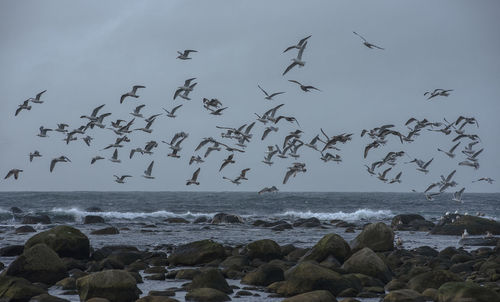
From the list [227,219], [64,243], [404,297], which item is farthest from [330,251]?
[227,219]

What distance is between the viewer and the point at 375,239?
23.8 meters

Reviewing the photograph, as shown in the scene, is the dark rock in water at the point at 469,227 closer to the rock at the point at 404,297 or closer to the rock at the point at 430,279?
the rock at the point at 430,279

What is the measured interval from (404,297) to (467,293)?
4.66ft

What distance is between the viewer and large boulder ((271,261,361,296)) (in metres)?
15.6

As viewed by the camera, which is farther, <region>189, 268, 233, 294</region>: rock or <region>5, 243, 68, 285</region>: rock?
<region>5, 243, 68, 285</region>: rock

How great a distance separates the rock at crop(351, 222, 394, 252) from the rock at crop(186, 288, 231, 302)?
9.55 meters

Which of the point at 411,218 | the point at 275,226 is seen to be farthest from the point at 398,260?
the point at 411,218

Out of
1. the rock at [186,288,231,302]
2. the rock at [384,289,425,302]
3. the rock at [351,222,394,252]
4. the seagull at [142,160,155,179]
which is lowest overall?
the rock at [186,288,231,302]

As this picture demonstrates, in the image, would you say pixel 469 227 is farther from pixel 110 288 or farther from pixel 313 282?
pixel 110 288

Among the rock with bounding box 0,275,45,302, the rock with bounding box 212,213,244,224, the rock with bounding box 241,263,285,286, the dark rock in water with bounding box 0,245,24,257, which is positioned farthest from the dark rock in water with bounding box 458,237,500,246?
the rock with bounding box 0,275,45,302

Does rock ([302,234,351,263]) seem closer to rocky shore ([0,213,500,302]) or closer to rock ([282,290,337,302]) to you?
rocky shore ([0,213,500,302])

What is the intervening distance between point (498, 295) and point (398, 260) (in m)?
7.23

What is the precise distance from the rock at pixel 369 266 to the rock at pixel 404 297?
2624 millimetres

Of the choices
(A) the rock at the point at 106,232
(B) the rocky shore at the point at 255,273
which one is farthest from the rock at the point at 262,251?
(A) the rock at the point at 106,232
